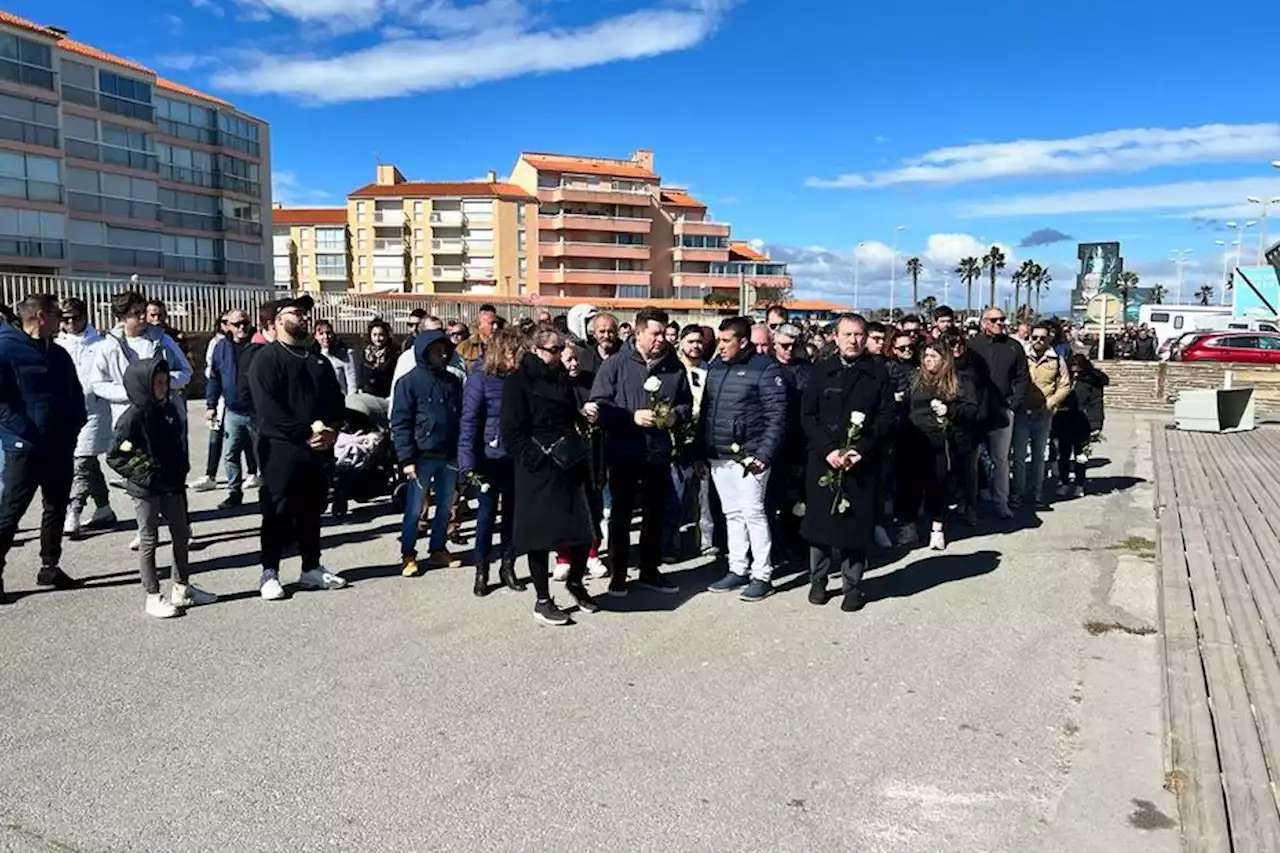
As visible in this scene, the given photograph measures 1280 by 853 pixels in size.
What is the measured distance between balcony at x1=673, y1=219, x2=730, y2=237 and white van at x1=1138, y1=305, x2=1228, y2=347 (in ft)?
152

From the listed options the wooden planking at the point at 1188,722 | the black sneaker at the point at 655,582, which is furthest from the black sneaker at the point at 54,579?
the wooden planking at the point at 1188,722

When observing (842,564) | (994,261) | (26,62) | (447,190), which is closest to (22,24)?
(26,62)

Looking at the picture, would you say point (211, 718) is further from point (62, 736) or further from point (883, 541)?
point (883, 541)

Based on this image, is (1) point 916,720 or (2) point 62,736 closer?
(2) point 62,736

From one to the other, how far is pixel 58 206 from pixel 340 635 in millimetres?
51933

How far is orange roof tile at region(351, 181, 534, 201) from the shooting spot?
81.6 m

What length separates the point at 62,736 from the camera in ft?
13.8

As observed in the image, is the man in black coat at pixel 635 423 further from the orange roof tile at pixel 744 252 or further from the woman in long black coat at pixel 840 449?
the orange roof tile at pixel 744 252

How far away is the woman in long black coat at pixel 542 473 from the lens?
5.76m

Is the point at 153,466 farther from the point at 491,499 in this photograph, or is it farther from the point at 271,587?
the point at 491,499

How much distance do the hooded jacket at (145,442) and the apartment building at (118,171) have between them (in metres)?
47.7

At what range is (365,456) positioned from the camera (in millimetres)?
8805

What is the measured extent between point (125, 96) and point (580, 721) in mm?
59697

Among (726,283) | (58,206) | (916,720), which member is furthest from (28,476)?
(726,283)
